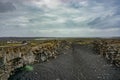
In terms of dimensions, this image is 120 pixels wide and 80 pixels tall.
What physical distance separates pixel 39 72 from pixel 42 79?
1065 cm

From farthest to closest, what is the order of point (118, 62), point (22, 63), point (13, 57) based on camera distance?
point (118, 62) → point (22, 63) → point (13, 57)

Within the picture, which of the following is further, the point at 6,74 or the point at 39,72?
the point at 39,72

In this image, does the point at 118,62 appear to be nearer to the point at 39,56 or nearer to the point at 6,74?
the point at 39,56

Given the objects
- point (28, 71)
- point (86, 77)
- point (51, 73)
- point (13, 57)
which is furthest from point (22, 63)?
point (86, 77)

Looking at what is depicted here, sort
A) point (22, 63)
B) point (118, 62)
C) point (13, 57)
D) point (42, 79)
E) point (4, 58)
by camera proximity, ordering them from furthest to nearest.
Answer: point (118, 62) < point (22, 63) < point (42, 79) < point (13, 57) < point (4, 58)

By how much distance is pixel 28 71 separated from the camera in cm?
8112

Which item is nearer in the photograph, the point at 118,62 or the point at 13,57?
the point at 13,57

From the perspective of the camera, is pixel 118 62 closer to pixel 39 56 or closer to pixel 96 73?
pixel 96 73

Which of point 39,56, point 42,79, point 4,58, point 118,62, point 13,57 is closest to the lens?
point 4,58

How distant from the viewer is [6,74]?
56094 millimetres

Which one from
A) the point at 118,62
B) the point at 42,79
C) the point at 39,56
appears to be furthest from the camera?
the point at 39,56

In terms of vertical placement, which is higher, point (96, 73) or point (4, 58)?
point (4, 58)

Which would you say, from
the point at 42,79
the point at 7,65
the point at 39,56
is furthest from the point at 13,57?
the point at 39,56

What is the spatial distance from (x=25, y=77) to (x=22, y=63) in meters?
6.53
